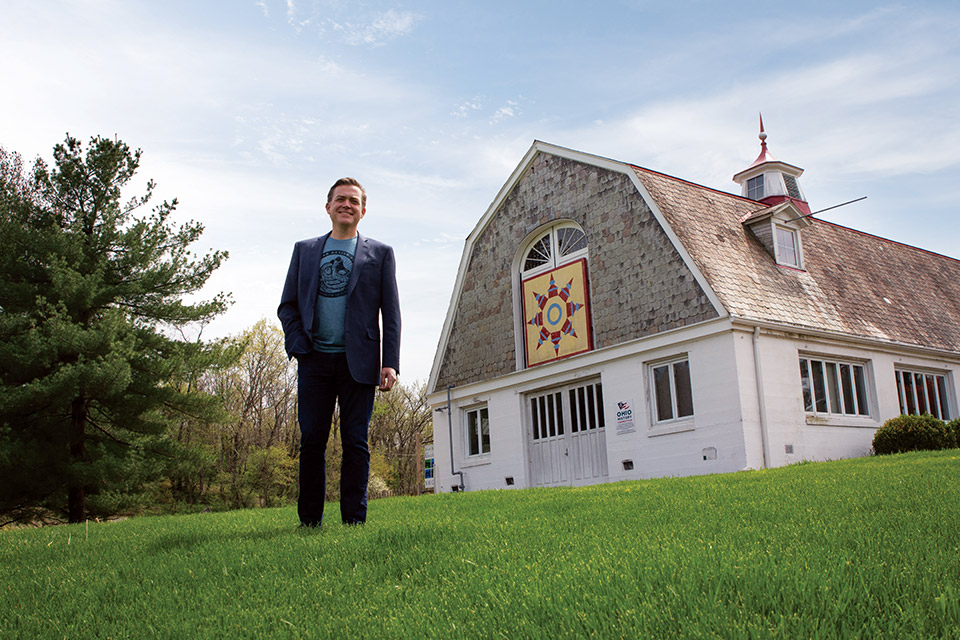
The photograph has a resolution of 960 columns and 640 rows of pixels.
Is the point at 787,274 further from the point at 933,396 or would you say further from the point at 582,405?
the point at 582,405

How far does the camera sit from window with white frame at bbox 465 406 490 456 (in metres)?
22.5

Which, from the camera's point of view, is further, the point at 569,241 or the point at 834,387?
the point at 569,241

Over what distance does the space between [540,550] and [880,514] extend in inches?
79.1

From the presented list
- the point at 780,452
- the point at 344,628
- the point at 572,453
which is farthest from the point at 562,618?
the point at 572,453

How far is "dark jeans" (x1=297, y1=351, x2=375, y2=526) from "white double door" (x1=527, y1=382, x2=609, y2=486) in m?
13.9

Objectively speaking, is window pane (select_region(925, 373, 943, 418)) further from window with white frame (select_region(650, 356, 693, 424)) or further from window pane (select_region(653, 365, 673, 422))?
window pane (select_region(653, 365, 673, 422))

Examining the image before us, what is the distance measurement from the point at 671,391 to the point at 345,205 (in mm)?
12887

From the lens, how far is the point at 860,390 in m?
18.7

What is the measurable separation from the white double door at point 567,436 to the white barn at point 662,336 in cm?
5

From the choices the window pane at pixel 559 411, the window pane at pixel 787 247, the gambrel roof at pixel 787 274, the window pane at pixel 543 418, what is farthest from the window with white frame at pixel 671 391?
the window pane at pixel 787 247

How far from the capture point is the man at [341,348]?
5.66 metres

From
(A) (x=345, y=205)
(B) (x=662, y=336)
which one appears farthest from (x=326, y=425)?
(B) (x=662, y=336)

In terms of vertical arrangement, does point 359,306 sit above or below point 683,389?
below

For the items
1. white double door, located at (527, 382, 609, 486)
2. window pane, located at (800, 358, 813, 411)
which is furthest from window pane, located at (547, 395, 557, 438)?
window pane, located at (800, 358, 813, 411)
